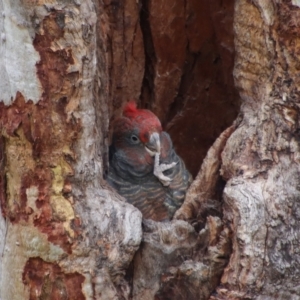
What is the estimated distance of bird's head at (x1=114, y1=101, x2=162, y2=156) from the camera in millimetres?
3412

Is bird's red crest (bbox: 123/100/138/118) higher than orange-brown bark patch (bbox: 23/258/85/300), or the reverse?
bird's red crest (bbox: 123/100/138/118)

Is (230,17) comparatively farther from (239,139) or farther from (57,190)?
(57,190)

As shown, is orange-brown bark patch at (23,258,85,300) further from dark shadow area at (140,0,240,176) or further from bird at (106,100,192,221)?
dark shadow area at (140,0,240,176)

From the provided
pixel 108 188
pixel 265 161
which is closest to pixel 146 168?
A: pixel 108 188

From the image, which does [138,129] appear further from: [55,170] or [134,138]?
[55,170]

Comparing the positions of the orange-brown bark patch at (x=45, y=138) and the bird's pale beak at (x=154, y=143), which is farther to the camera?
the bird's pale beak at (x=154, y=143)

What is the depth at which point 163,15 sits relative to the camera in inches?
141

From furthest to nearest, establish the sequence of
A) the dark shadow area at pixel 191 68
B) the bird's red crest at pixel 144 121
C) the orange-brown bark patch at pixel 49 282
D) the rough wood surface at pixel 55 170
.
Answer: the dark shadow area at pixel 191 68, the bird's red crest at pixel 144 121, the orange-brown bark patch at pixel 49 282, the rough wood surface at pixel 55 170

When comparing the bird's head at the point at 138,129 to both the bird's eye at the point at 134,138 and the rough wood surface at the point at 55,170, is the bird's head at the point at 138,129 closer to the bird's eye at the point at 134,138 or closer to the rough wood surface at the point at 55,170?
the bird's eye at the point at 134,138

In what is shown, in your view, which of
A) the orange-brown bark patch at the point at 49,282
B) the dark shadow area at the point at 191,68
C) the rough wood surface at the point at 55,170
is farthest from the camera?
the dark shadow area at the point at 191,68

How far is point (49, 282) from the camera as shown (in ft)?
8.50

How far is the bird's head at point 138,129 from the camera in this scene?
134 inches

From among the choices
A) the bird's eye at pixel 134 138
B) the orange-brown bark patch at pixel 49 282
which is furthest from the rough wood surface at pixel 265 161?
the bird's eye at pixel 134 138

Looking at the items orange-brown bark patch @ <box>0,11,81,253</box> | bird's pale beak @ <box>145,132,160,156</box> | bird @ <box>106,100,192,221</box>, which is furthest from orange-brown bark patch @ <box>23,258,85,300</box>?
bird's pale beak @ <box>145,132,160,156</box>
